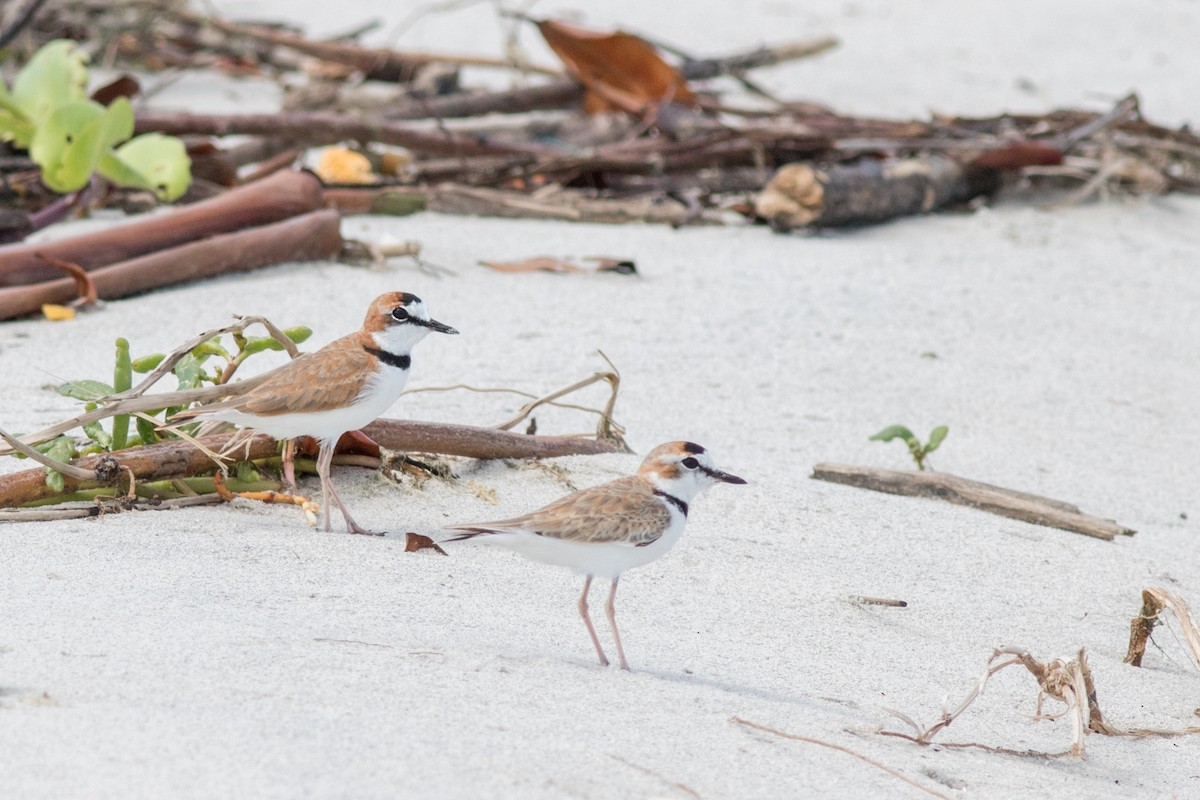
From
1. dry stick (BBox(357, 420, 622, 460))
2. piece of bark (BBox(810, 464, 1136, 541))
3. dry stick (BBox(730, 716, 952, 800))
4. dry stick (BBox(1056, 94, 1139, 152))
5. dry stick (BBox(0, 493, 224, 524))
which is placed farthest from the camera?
dry stick (BBox(1056, 94, 1139, 152))

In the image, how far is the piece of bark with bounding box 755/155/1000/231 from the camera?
777cm

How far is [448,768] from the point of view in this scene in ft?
8.29

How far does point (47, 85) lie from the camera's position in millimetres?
6996

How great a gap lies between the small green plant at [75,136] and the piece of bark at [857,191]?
127 inches

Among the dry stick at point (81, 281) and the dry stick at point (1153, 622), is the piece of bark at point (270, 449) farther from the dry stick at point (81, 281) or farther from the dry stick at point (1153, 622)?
the dry stick at point (81, 281)

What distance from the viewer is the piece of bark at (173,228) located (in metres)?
6.01

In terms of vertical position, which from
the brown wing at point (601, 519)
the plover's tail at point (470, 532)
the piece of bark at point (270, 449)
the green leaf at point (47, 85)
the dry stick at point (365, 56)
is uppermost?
the dry stick at point (365, 56)

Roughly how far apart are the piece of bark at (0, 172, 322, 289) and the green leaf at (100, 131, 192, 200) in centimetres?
28

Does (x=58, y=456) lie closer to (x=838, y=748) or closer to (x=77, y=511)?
(x=77, y=511)

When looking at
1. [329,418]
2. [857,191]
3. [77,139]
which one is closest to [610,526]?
[329,418]

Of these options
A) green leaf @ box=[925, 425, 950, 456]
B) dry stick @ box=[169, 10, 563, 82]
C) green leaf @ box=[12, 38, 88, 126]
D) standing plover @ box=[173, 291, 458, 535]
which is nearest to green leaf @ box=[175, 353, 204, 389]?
standing plover @ box=[173, 291, 458, 535]

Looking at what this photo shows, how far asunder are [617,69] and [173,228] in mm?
3809

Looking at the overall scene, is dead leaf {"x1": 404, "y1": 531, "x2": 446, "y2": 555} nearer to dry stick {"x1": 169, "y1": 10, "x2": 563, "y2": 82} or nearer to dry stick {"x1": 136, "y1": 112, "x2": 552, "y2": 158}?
dry stick {"x1": 136, "y1": 112, "x2": 552, "y2": 158}

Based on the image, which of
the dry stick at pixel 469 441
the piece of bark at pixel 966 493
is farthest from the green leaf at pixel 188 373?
the piece of bark at pixel 966 493
